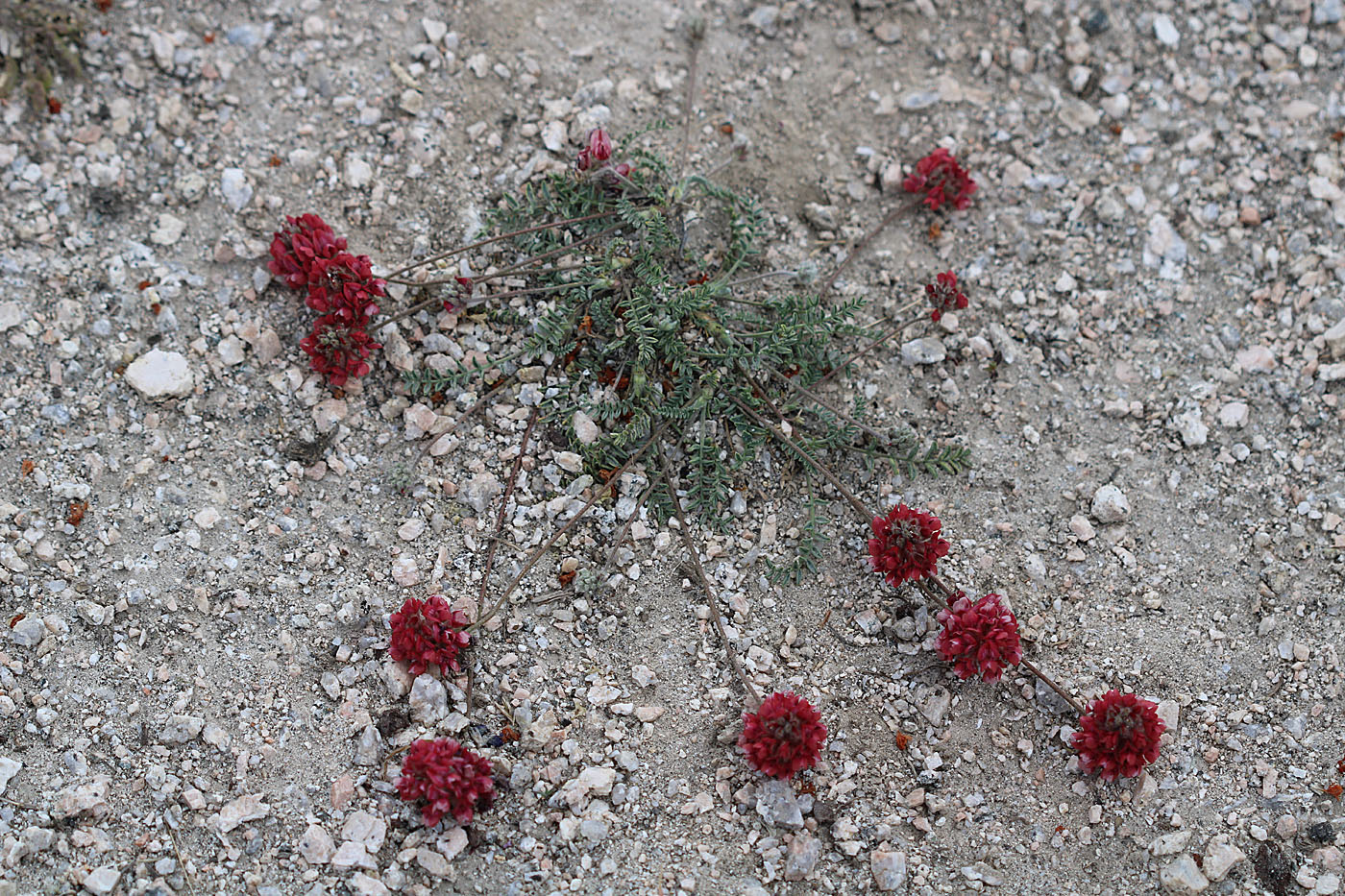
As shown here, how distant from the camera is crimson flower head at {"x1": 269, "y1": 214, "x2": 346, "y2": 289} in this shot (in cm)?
359

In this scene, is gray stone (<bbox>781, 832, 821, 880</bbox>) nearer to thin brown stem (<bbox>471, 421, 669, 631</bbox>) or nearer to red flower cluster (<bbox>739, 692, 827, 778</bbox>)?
red flower cluster (<bbox>739, 692, 827, 778</bbox>)

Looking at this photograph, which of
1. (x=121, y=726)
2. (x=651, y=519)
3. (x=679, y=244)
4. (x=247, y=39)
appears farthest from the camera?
(x=247, y=39)

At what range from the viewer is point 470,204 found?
4.06 m

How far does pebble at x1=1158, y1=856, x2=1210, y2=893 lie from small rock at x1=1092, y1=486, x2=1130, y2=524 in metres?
1.19

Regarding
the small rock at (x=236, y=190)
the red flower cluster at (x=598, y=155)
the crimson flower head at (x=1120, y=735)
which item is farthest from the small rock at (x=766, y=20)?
the crimson flower head at (x=1120, y=735)

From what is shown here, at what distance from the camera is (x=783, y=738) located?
2.99 m

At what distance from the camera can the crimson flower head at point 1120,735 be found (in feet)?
10.1

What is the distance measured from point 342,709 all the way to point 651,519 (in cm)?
121

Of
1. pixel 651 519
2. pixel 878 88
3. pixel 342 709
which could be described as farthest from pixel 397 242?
pixel 878 88

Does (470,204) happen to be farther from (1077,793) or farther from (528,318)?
(1077,793)

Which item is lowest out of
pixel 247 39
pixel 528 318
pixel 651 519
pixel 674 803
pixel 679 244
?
pixel 674 803

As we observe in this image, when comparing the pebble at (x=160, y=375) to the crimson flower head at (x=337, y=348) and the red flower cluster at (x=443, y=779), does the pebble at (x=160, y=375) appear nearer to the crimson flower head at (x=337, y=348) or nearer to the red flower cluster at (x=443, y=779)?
the crimson flower head at (x=337, y=348)

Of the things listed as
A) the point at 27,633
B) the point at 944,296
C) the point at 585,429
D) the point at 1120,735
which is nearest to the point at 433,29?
the point at 585,429

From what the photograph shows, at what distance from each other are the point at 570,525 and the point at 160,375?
1.57 m
